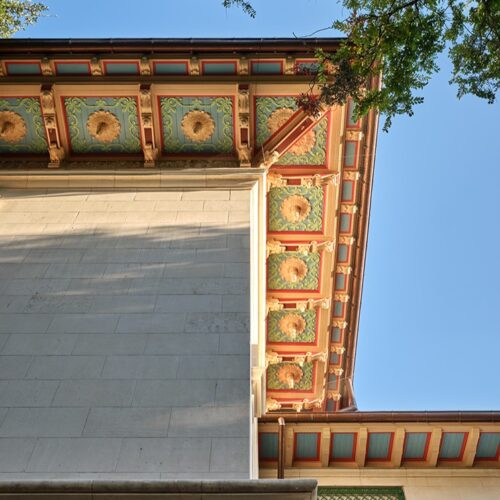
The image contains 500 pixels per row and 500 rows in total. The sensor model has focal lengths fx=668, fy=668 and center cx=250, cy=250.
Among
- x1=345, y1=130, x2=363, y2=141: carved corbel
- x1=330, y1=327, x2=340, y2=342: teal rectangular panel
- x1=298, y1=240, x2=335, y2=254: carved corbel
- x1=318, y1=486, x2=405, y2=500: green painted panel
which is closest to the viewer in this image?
x1=318, y1=486, x2=405, y2=500: green painted panel

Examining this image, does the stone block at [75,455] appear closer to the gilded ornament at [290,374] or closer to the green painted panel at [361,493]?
the green painted panel at [361,493]

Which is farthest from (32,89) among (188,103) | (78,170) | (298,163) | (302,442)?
(302,442)

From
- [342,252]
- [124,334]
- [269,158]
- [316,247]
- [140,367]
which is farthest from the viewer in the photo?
[342,252]

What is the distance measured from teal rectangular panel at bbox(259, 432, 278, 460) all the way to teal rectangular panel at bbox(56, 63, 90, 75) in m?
7.80

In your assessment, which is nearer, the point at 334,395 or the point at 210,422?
the point at 210,422

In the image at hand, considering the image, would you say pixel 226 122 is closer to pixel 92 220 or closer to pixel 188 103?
pixel 188 103

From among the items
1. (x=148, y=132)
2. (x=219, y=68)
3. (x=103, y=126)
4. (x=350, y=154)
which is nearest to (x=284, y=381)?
(x=350, y=154)

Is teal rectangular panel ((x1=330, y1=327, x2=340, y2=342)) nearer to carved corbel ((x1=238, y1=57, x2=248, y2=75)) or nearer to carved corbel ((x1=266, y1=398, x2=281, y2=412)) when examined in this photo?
carved corbel ((x1=266, y1=398, x2=281, y2=412))

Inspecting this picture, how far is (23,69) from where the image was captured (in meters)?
13.2

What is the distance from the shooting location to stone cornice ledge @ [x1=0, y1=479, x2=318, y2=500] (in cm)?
533

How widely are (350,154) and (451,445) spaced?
21.1 ft

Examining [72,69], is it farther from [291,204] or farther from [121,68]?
[291,204]

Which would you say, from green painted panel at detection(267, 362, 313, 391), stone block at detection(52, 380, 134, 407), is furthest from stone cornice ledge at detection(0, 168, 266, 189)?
green painted panel at detection(267, 362, 313, 391)

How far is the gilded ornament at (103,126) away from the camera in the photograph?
13461 millimetres
